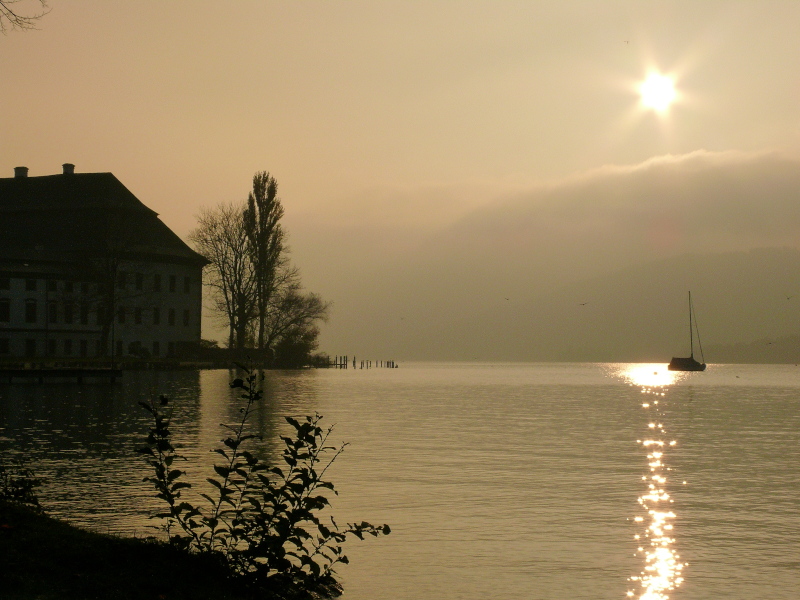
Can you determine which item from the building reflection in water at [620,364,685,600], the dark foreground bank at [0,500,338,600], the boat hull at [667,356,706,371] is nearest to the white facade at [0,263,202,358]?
the building reflection in water at [620,364,685,600]

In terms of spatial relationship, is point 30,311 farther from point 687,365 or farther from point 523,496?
point 687,365

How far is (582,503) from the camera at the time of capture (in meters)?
18.8

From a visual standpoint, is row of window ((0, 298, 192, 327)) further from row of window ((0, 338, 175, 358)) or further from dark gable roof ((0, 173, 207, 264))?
dark gable roof ((0, 173, 207, 264))

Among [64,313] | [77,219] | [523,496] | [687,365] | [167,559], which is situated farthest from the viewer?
[687,365]

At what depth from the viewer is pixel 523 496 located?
19688 millimetres

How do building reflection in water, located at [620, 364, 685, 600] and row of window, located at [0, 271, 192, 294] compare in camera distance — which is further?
row of window, located at [0, 271, 192, 294]

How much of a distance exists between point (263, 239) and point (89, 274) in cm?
1925

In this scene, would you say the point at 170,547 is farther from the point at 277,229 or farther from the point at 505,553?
the point at 277,229

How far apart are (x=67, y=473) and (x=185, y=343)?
8392 centimetres

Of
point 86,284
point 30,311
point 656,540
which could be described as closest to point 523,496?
point 656,540

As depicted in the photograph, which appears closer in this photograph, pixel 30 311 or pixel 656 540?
pixel 656 540

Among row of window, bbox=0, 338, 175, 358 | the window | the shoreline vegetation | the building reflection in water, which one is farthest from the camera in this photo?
the window

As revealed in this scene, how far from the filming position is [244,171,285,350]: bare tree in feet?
328

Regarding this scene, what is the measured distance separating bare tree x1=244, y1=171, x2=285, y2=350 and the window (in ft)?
70.1
